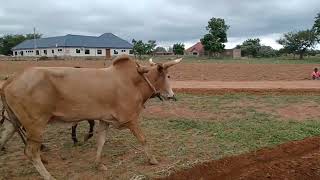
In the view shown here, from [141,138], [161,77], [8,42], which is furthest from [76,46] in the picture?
[141,138]

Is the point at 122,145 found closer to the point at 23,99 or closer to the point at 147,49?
the point at 23,99

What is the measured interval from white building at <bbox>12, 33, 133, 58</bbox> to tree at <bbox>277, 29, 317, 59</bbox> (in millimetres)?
26346

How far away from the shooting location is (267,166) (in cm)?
709

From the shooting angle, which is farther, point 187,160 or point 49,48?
point 49,48

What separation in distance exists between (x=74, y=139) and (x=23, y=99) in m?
2.82

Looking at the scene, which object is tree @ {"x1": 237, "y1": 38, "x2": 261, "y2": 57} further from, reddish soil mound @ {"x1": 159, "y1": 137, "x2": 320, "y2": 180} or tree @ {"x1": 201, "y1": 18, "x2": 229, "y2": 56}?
reddish soil mound @ {"x1": 159, "y1": 137, "x2": 320, "y2": 180}

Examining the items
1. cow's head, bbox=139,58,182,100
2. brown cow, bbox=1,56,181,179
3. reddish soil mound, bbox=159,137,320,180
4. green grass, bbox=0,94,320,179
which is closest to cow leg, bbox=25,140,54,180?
brown cow, bbox=1,56,181,179

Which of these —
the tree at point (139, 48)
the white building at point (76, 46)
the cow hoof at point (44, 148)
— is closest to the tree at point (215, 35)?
the tree at point (139, 48)

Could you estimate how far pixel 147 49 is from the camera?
68312mm

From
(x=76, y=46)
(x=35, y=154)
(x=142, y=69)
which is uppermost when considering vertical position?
(x=76, y=46)

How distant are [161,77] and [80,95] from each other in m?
1.58

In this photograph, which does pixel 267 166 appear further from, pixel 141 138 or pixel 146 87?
pixel 146 87

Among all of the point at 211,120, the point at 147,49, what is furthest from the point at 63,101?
the point at 147,49

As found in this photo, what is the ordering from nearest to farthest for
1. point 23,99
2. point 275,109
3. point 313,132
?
point 23,99 → point 313,132 → point 275,109
